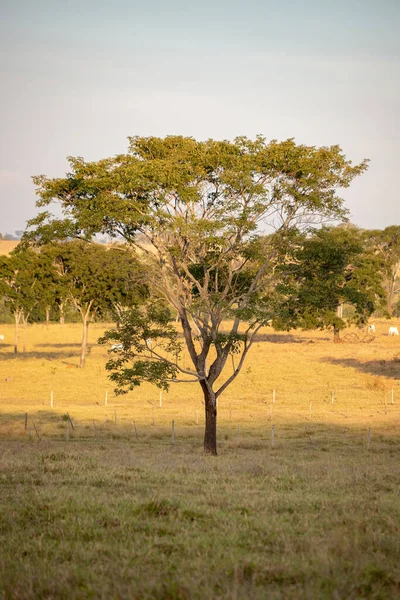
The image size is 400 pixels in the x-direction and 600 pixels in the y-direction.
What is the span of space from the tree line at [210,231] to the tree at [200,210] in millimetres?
50

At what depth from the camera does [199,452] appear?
1079 inches

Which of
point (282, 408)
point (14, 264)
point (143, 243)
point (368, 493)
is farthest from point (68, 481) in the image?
point (14, 264)

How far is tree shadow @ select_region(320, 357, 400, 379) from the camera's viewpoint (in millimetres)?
58669

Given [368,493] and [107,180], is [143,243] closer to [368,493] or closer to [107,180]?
[107,180]

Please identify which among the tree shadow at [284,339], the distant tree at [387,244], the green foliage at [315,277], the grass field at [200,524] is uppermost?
the distant tree at [387,244]

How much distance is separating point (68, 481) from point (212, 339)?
537 inches

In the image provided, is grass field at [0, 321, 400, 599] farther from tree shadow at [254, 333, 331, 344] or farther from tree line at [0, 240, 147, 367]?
tree shadow at [254, 333, 331, 344]

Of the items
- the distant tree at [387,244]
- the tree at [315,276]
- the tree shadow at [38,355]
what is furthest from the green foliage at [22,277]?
the distant tree at [387,244]

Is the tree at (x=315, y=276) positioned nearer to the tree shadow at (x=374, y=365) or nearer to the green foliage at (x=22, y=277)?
the tree shadow at (x=374, y=365)

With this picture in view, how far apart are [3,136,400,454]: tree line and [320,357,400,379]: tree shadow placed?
3310cm

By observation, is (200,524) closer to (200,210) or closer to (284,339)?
(200,210)

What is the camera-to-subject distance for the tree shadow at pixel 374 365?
2310 inches

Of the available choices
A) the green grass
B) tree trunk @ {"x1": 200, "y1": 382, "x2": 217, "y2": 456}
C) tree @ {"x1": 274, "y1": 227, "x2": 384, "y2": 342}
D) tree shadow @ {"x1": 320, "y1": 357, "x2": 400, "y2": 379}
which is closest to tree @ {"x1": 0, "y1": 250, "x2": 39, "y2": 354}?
tree shadow @ {"x1": 320, "y1": 357, "x2": 400, "y2": 379}

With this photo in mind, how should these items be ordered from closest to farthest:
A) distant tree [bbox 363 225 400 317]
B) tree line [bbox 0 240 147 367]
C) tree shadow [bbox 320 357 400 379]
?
tree shadow [bbox 320 357 400 379]
tree line [bbox 0 240 147 367]
distant tree [bbox 363 225 400 317]
